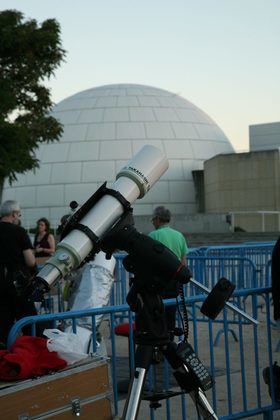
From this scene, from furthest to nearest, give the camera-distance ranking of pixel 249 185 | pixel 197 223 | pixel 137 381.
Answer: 1. pixel 249 185
2. pixel 197 223
3. pixel 137 381

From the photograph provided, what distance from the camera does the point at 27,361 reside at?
393 centimetres

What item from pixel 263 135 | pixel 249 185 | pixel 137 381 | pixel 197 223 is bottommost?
pixel 137 381

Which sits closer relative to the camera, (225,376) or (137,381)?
(137,381)

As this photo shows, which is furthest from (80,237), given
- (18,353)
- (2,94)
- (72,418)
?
(2,94)

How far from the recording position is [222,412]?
627 cm

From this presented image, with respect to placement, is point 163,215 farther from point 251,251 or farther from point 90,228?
point 251,251

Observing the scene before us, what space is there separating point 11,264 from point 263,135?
43008 mm

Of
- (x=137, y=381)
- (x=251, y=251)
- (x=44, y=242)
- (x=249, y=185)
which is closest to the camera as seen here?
(x=137, y=381)

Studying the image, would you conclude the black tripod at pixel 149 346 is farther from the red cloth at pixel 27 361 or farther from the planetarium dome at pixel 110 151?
the planetarium dome at pixel 110 151

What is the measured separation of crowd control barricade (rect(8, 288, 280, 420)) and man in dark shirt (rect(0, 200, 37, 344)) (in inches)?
38.1

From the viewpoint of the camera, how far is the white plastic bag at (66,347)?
4.11m

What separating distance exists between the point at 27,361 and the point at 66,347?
29 centimetres

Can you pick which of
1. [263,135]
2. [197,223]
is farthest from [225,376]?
[263,135]

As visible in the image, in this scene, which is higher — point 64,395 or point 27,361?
point 27,361
